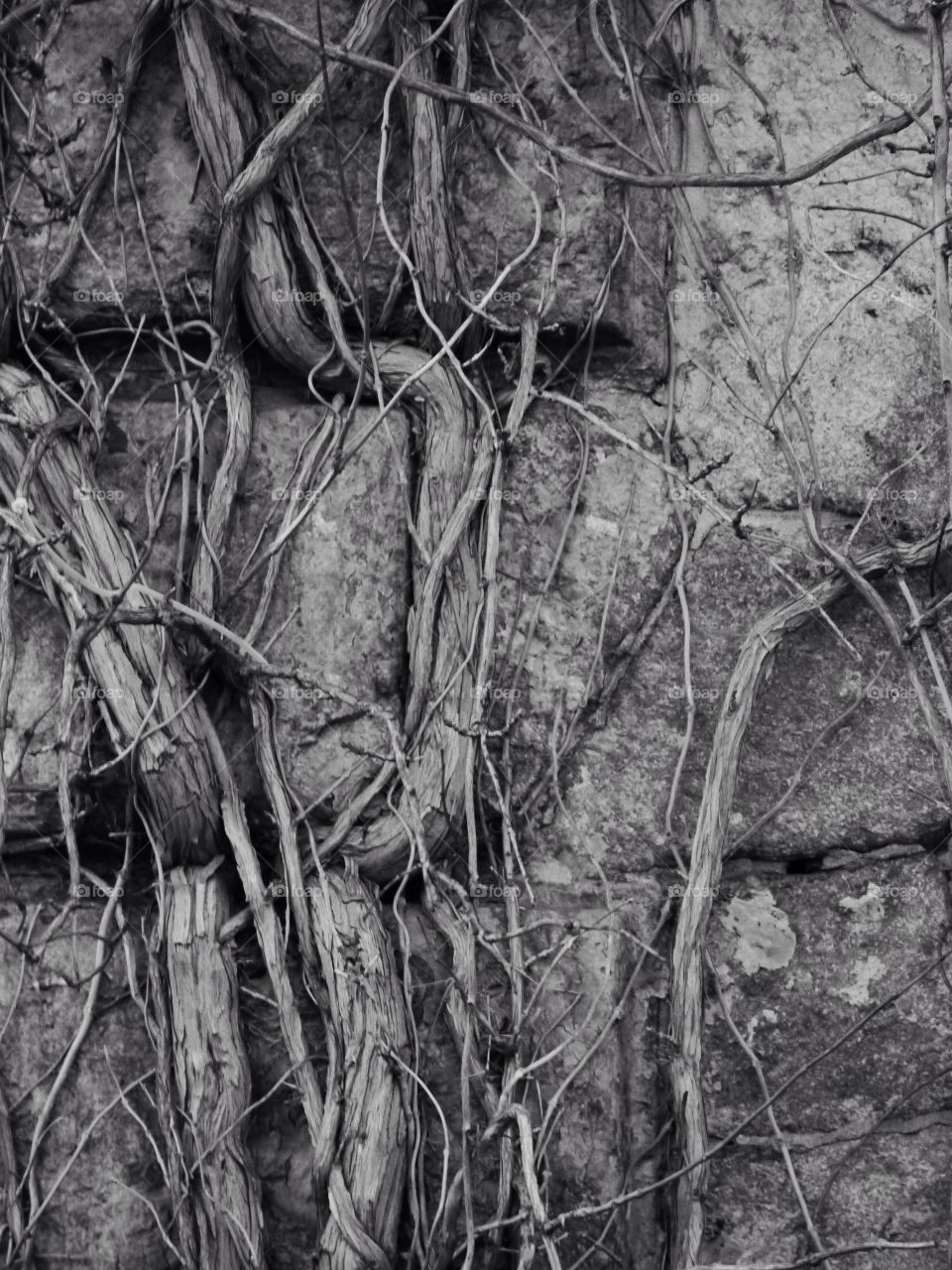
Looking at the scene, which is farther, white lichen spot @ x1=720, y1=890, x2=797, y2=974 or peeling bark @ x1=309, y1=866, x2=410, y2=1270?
white lichen spot @ x1=720, y1=890, x2=797, y2=974

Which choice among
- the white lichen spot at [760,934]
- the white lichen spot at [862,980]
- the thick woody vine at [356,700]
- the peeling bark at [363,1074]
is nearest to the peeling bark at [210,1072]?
the thick woody vine at [356,700]

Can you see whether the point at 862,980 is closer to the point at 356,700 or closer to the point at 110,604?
the point at 356,700

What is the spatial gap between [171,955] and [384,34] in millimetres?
1265

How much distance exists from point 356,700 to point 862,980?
742 mm

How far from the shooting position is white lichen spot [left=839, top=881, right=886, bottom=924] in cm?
175

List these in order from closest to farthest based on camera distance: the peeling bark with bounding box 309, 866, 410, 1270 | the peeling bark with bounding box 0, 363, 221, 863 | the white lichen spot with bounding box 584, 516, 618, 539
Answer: the peeling bark with bounding box 309, 866, 410, 1270
the peeling bark with bounding box 0, 363, 221, 863
the white lichen spot with bounding box 584, 516, 618, 539

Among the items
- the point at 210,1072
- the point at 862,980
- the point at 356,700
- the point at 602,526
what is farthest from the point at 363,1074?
the point at 602,526

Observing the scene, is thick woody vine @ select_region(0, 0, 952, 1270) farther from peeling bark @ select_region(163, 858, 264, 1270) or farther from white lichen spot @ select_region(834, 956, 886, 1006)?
white lichen spot @ select_region(834, 956, 886, 1006)

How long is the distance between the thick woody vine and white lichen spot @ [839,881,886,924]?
18 centimetres

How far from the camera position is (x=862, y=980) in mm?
1729

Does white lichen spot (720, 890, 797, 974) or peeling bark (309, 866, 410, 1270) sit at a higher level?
white lichen spot (720, 890, 797, 974)

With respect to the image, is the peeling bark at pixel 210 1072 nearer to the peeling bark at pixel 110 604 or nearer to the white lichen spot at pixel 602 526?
the peeling bark at pixel 110 604

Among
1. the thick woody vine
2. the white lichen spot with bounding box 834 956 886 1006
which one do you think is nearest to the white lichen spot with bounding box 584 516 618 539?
the thick woody vine

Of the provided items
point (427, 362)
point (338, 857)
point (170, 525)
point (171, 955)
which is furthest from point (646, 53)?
point (171, 955)
